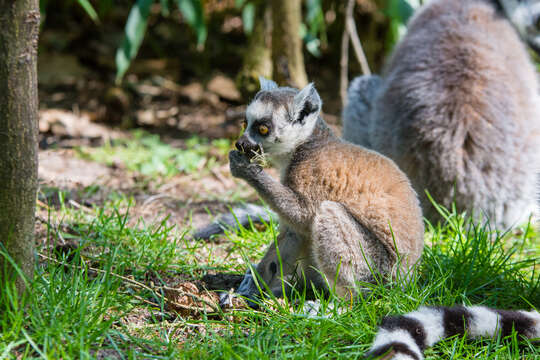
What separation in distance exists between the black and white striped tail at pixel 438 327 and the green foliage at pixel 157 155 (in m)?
3.28

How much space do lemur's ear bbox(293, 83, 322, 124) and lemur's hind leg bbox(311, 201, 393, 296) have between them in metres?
0.50

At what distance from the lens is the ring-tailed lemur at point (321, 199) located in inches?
105

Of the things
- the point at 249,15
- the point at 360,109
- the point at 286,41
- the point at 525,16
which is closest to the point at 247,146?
the point at 360,109

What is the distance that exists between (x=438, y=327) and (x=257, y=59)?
14.1 ft

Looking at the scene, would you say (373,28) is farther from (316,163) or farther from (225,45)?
(316,163)

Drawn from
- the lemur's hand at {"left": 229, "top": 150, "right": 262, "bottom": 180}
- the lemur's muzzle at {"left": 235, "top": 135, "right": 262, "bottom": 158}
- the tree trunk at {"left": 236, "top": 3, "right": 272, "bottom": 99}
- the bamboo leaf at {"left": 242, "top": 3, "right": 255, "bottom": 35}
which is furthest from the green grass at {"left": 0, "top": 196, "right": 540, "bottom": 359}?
the bamboo leaf at {"left": 242, "top": 3, "right": 255, "bottom": 35}

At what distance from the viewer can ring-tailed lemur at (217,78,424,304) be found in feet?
8.71

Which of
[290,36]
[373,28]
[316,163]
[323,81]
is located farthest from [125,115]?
[316,163]

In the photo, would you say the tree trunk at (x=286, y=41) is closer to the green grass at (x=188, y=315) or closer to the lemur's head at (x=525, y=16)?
the lemur's head at (x=525, y=16)

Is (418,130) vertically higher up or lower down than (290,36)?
lower down

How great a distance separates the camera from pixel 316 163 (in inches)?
110

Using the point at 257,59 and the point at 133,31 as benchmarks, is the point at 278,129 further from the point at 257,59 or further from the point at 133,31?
the point at 133,31

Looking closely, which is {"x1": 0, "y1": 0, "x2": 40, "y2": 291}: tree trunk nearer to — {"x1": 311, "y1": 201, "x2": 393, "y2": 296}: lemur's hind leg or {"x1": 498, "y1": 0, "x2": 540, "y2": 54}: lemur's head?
{"x1": 311, "y1": 201, "x2": 393, "y2": 296}: lemur's hind leg

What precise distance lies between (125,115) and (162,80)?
144cm
